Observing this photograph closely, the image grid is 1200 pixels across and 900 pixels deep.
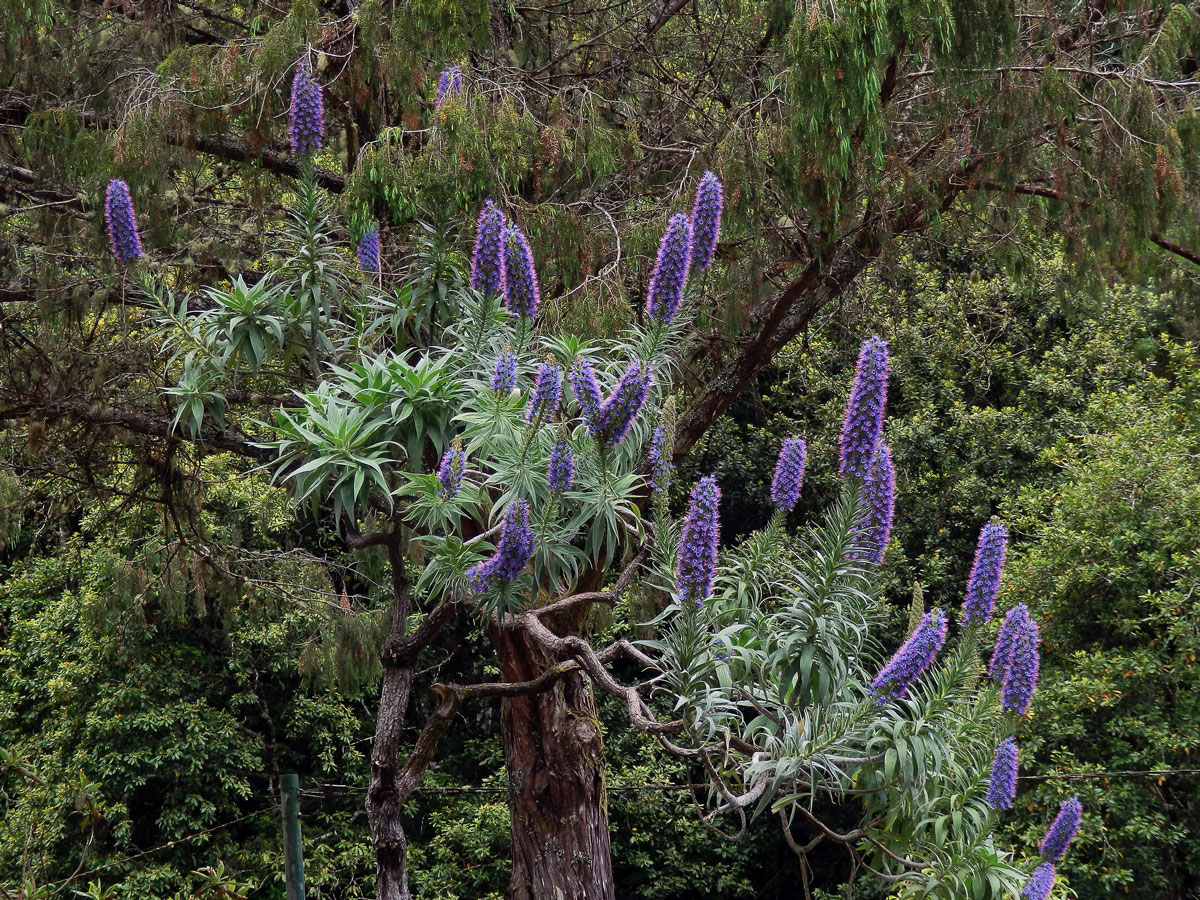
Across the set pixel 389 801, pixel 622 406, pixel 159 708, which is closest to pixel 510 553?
pixel 622 406

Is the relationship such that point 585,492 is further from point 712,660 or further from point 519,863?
point 519,863

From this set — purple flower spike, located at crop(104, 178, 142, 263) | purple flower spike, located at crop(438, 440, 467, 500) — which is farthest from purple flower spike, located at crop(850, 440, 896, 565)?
purple flower spike, located at crop(104, 178, 142, 263)

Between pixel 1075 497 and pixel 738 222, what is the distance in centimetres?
384

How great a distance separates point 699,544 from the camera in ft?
9.00

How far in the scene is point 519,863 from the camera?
5.79m

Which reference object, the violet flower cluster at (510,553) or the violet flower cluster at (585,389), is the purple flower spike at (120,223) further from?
the violet flower cluster at (585,389)

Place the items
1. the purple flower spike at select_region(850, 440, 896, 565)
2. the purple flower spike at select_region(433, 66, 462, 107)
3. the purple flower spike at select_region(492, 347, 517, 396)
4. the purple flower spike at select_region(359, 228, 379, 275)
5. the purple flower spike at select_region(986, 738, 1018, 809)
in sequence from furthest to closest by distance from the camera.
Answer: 1. the purple flower spike at select_region(433, 66, 462, 107)
2. the purple flower spike at select_region(359, 228, 379, 275)
3. the purple flower spike at select_region(492, 347, 517, 396)
4. the purple flower spike at select_region(986, 738, 1018, 809)
5. the purple flower spike at select_region(850, 440, 896, 565)

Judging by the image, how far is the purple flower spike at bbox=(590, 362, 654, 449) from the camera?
109 inches

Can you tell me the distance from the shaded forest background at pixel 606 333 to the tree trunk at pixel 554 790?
385 millimetres

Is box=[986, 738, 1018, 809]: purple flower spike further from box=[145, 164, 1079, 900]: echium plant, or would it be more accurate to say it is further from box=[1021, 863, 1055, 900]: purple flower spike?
box=[1021, 863, 1055, 900]: purple flower spike

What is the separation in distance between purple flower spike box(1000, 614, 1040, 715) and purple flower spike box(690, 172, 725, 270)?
1294 millimetres

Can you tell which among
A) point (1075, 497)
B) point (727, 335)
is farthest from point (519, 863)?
point (1075, 497)

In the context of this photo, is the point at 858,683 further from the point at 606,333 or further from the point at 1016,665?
the point at 606,333

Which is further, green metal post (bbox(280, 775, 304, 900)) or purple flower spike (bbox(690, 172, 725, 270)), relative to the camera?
green metal post (bbox(280, 775, 304, 900))
